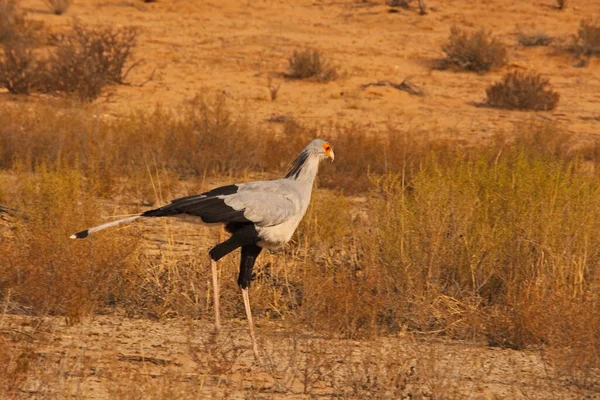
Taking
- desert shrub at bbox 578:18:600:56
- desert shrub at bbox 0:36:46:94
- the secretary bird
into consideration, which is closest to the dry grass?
the secretary bird

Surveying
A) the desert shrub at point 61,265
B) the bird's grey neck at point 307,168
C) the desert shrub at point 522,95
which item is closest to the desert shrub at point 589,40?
the desert shrub at point 522,95

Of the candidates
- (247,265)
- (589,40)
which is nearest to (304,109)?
(589,40)

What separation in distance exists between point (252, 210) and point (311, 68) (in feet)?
36.9

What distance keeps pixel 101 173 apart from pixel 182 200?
425cm

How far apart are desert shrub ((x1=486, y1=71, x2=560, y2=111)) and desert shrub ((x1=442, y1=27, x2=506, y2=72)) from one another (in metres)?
2.31

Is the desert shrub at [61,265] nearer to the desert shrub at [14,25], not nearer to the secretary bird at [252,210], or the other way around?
the secretary bird at [252,210]

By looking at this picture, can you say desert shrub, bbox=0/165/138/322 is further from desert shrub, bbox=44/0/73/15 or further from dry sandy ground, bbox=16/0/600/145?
desert shrub, bbox=44/0/73/15

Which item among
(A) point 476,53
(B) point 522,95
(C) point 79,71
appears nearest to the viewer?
(C) point 79,71

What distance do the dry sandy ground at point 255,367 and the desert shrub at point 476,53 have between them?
1256cm

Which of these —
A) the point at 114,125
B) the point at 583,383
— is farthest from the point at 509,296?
the point at 114,125

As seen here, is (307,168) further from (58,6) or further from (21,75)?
(58,6)

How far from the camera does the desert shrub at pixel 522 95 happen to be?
1490 cm

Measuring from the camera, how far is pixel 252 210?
5.07m

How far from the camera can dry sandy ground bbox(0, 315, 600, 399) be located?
4.48 metres
